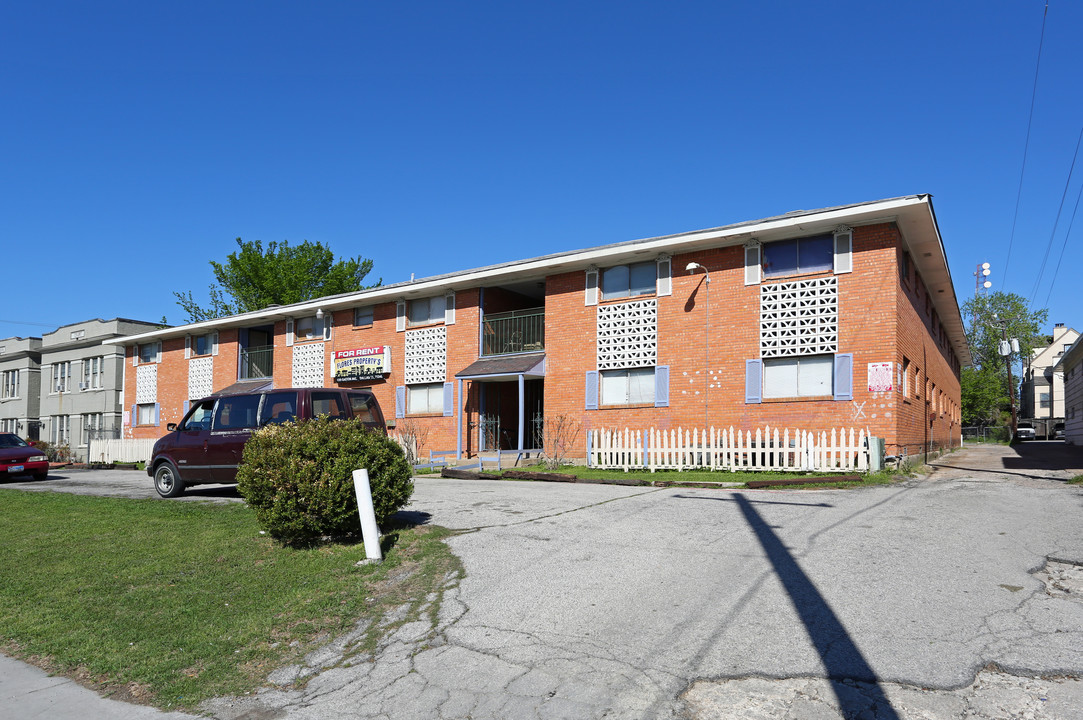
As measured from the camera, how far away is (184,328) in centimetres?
3319

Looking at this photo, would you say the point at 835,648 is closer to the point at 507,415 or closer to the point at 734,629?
the point at 734,629

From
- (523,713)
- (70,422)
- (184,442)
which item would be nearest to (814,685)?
(523,713)

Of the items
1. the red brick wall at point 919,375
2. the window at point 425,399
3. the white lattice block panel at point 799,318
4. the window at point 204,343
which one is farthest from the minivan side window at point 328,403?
the window at point 204,343

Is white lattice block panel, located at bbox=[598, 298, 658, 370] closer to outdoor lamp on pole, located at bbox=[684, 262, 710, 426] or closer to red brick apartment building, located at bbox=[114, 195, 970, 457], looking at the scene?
red brick apartment building, located at bbox=[114, 195, 970, 457]

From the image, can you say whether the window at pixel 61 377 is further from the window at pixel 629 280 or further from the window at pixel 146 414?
the window at pixel 629 280

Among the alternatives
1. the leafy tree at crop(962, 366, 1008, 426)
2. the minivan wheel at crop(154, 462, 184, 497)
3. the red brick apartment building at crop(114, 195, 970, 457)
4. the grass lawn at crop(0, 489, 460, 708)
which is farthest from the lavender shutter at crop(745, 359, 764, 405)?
the leafy tree at crop(962, 366, 1008, 426)

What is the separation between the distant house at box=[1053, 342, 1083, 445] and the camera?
2995 cm

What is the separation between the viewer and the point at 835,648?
15.4 feet

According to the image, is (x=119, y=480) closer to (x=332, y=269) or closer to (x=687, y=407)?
(x=687, y=407)

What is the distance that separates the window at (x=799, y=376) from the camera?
1733 cm

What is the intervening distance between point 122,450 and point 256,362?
6.38 meters

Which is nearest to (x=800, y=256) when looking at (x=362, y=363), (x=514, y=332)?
(x=514, y=332)

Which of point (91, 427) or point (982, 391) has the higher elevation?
point (982, 391)

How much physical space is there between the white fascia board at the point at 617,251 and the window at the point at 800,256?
354 mm
